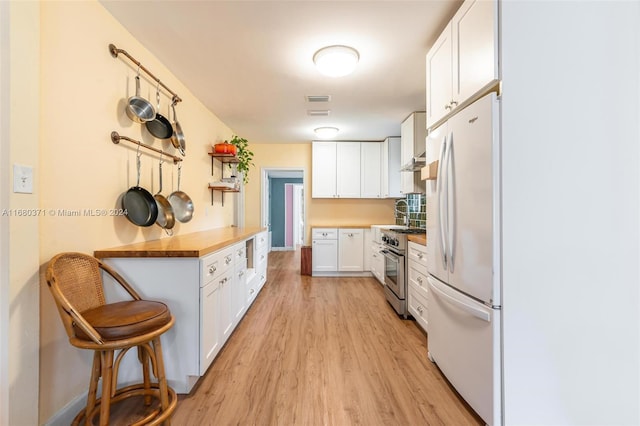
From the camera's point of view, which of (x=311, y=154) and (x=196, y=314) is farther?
(x=311, y=154)

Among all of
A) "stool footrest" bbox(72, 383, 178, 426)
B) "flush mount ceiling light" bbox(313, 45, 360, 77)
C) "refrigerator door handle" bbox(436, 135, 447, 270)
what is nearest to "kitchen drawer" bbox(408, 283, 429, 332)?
"refrigerator door handle" bbox(436, 135, 447, 270)

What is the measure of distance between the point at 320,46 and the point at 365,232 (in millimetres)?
3103

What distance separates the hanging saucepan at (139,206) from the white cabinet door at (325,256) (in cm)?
289

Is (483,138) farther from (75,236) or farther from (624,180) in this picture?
(75,236)

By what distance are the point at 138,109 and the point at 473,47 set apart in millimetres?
2214

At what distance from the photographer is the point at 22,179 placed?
121 cm

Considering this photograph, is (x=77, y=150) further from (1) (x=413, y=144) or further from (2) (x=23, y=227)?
(1) (x=413, y=144)

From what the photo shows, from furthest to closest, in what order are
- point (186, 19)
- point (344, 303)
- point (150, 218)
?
point (344, 303) < point (150, 218) < point (186, 19)

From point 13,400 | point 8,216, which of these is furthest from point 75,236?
point 13,400

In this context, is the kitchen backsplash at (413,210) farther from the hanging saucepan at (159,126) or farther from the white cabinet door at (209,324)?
the hanging saucepan at (159,126)

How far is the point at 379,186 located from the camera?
481cm

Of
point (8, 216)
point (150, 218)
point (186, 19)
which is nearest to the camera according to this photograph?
point (8, 216)

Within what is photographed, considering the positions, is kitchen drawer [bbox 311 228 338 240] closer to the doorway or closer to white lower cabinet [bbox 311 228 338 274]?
white lower cabinet [bbox 311 228 338 274]

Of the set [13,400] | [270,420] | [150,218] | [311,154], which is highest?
[311,154]
